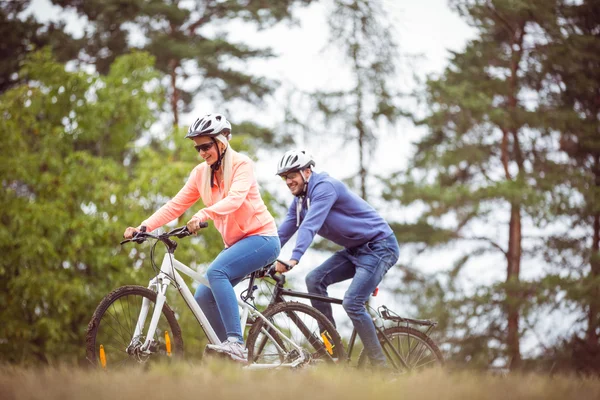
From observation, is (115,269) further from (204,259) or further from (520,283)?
(520,283)

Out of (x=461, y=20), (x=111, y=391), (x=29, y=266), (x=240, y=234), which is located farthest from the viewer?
(x=461, y=20)

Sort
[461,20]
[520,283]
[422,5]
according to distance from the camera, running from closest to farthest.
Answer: [520,283] → [461,20] → [422,5]

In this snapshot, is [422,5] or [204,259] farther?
[422,5]

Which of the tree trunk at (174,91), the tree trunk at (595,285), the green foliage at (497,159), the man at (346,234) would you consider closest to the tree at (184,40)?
the tree trunk at (174,91)

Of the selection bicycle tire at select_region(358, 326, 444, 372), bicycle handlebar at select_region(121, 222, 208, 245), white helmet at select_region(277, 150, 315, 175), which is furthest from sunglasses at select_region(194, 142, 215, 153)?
bicycle tire at select_region(358, 326, 444, 372)

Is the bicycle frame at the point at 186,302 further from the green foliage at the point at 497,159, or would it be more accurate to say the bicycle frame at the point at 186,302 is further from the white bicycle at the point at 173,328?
the green foliage at the point at 497,159

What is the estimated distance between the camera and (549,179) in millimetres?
19453

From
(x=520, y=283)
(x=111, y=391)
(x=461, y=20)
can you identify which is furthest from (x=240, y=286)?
(x=461, y=20)

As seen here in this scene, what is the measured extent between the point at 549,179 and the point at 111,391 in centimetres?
1726

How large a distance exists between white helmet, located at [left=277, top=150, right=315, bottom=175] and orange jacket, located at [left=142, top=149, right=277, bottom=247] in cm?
48

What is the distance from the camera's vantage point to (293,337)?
6.05m

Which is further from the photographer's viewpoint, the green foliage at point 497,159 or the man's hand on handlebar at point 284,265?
the green foliage at point 497,159

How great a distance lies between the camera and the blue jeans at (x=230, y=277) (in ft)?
17.9

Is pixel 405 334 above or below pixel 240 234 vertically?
below
